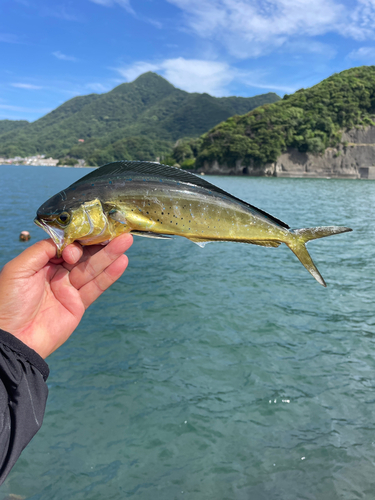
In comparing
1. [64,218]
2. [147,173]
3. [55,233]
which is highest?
[147,173]

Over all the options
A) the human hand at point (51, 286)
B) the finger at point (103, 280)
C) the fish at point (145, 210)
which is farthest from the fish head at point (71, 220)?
the finger at point (103, 280)

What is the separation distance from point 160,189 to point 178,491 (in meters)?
5.69

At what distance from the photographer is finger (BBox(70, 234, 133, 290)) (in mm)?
2705

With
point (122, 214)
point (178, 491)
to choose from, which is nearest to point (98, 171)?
point (122, 214)

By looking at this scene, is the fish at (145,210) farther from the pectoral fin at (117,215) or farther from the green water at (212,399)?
the green water at (212,399)

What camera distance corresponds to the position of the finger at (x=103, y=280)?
3.01 m

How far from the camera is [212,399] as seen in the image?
26.6ft

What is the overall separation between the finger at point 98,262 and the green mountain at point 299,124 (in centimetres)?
13401

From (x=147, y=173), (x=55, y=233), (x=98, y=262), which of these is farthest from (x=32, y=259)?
(x=147, y=173)

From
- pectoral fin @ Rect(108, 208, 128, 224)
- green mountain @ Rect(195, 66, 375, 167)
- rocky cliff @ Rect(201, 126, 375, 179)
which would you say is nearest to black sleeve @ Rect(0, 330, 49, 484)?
pectoral fin @ Rect(108, 208, 128, 224)

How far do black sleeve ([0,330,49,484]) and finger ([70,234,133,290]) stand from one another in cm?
89

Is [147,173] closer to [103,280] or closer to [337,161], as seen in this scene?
[103,280]

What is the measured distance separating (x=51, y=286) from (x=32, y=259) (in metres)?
0.50

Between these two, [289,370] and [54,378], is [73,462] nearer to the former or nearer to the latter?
[54,378]
